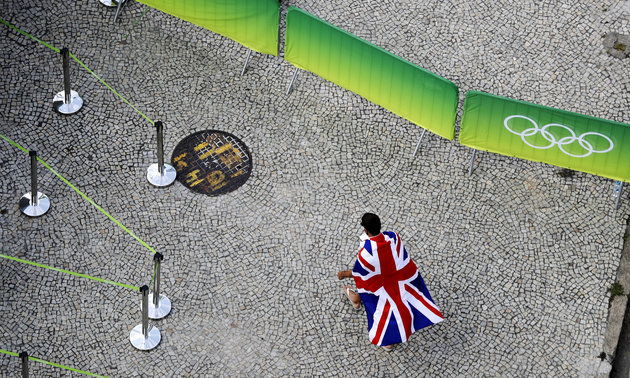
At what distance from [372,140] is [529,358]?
133 inches

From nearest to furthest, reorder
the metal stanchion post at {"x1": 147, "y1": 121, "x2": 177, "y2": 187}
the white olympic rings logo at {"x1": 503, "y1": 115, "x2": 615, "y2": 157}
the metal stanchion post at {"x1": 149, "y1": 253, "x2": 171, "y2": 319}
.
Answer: the metal stanchion post at {"x1": 149, "y1": 253, "x2": 171, "y2": 319}
the white olympic rings logo at {"x1": 503, "y1": 115, "x2": 615, "y2": 157}
the metal stanchion post at {"x1": 147, "y1": 121, "x2": 177, "y2": 187}

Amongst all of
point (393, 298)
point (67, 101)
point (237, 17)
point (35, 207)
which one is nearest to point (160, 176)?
point (35, 207)

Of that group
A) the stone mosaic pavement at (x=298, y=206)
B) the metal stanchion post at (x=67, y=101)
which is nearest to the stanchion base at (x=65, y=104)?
the metal stanchion post at (x=67, y=101)

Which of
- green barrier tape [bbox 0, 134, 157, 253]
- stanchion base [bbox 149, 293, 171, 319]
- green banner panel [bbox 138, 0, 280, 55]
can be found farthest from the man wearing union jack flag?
green banner panel [bbox 138, 0, 280, 55]

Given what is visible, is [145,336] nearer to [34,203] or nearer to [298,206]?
[34,203]

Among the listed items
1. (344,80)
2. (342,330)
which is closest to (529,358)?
(342,330)

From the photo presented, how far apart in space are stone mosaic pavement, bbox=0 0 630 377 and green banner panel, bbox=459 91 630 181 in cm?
70

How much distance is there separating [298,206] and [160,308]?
212 centimetres

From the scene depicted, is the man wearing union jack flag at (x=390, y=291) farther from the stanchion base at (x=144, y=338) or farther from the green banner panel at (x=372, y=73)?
the stanchion base at (x=144, y=338)

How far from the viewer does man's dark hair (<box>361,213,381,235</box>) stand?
10.1 m

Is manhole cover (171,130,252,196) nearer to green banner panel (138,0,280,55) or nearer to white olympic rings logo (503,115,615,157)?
green banner panel (138,0,280,55)

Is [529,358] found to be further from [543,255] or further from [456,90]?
A: [456,90]

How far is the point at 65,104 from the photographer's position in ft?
40.0

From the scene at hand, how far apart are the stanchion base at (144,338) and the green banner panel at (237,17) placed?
372 centimetres
